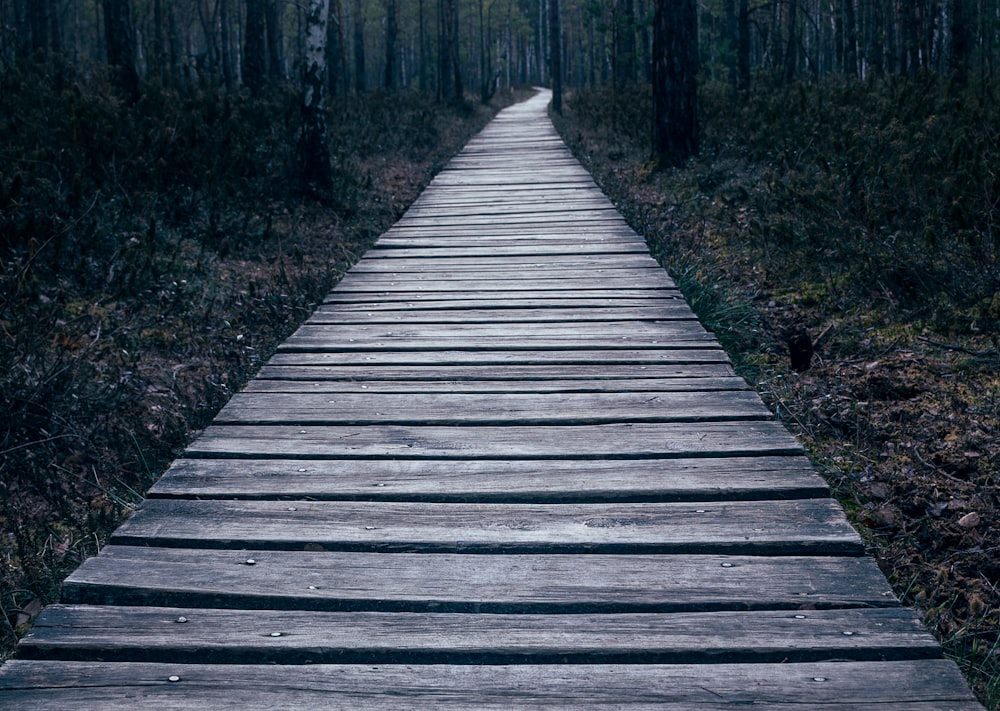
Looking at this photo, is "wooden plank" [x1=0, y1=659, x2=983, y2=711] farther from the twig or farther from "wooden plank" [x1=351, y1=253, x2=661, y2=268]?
"wooden plank" [x1=351, y1=253, x2=661, y2=268]

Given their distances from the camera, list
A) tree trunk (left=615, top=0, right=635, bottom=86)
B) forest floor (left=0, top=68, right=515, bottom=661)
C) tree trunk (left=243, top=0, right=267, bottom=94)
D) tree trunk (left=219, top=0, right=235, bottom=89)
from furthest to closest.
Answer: tree trunk (left=615, top=0, right=635, bottom=86) → tree trunk (left=219, top=0, right=235, bottom=89) → tree trunk (left=243, top=0, right=267, bottom=94) → forest floor (left=0, top=68, right=515, bottom=661)

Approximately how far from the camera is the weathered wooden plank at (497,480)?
11.0 feet

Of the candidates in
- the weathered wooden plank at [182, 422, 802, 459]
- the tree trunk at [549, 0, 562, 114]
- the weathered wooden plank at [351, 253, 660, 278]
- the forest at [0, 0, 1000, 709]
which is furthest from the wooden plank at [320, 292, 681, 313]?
the tree trunk at [549, 0, 562, 114]

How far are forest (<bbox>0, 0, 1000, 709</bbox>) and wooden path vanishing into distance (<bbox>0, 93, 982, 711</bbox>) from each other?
36 cm

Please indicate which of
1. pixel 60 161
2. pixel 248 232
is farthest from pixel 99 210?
pixel 248 232

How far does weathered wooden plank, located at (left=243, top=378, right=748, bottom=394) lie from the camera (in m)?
4.52

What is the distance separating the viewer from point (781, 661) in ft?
7.90

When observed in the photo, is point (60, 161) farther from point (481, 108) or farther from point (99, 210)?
point (481, 108)

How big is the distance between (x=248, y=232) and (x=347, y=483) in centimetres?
558

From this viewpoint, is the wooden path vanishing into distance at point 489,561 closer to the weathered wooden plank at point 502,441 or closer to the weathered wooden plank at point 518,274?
the weathered wooden plank at point 502,441

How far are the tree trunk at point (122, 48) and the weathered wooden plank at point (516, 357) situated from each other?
735 cm

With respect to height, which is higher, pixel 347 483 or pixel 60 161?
pixel 60 161

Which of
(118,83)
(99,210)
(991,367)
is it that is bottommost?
(991,367)

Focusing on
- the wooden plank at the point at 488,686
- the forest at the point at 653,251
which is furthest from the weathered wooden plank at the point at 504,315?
the wooden plank at the point at 488,686
